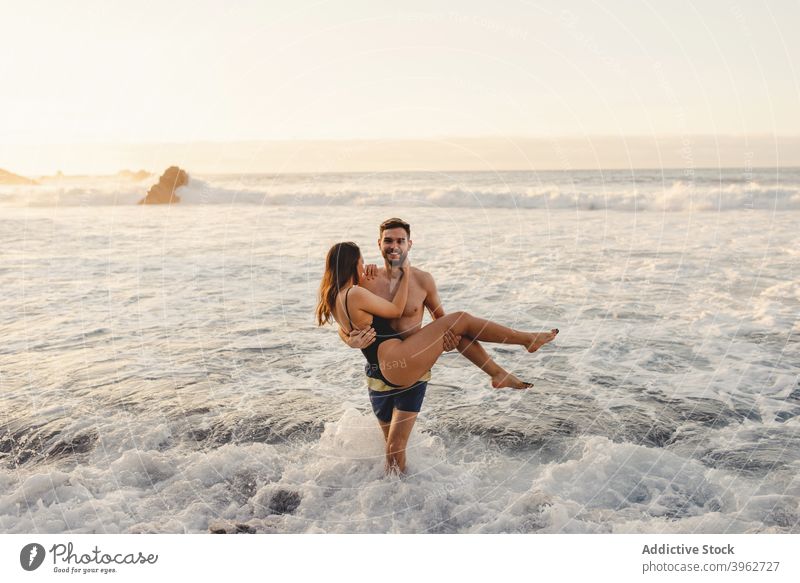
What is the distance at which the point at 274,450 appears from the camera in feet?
21.8

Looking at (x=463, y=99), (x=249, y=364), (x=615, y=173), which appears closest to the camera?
(x=249, y=364)

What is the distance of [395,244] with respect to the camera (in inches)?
201

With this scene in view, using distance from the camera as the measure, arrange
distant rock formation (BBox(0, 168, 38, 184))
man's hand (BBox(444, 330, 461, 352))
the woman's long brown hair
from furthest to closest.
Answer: distant rock formation (BBox(0, 168, 38, 184)) < man's hand (BBox(444, 330, 461, 352)) < the woman's long brown hair

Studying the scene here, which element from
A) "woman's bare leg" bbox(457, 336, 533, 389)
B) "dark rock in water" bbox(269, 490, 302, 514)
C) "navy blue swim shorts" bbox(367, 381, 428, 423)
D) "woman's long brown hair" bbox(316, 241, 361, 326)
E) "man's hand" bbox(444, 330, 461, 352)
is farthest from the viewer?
"dark rock in water" bbox(269, 490, 302, 514)

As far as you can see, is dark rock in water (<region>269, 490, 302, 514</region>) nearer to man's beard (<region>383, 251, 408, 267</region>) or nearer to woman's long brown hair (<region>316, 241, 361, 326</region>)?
woman's long brown hair (<region>316, 241, 361, 326</region>)

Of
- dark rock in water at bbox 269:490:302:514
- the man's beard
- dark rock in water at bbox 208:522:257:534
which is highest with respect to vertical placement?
the man's beard

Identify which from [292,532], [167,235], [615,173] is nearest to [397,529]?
[292,532]

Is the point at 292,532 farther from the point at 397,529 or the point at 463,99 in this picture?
the point at 463,99

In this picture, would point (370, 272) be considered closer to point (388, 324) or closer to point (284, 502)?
point (388, 324)

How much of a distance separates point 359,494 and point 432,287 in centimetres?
201

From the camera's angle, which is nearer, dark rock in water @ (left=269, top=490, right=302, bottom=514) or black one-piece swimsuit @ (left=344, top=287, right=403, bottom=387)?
black one-piece swimsuit @ (left=344, top=287, right=403, bottom=387)

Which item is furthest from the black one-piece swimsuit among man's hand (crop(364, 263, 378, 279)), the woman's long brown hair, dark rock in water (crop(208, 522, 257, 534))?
dark rock in water (crop(208, 522, 257, 534))

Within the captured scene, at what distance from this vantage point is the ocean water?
565cm

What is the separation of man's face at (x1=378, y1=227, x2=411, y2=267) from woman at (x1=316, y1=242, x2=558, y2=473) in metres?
0.10
